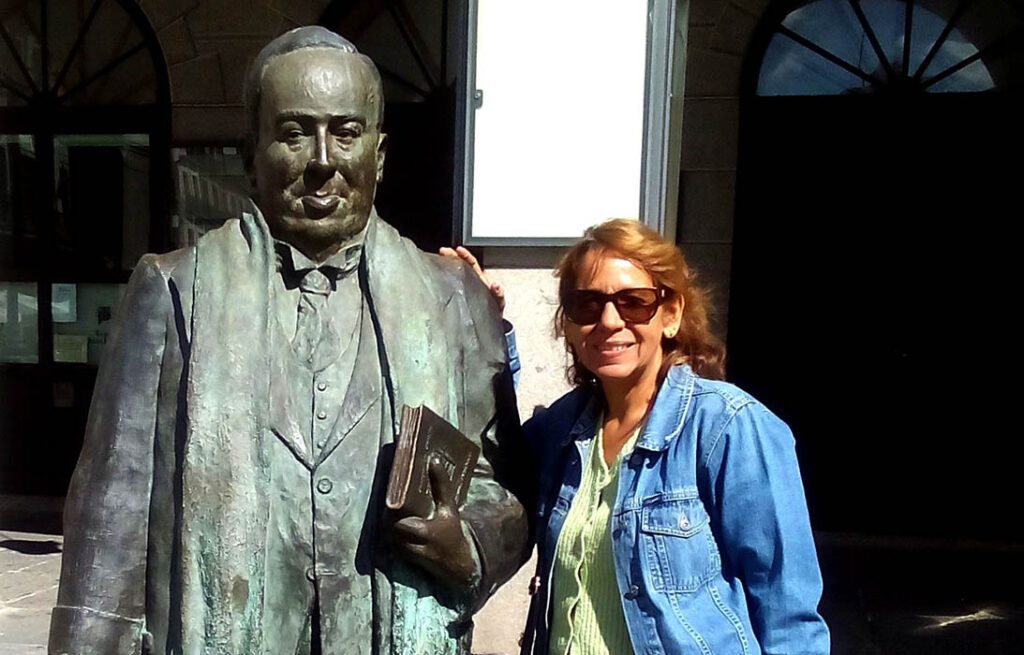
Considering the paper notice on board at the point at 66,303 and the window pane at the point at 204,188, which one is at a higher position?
the window pane at the point at 204,188

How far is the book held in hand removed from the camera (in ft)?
4.95

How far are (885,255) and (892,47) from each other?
1328 mm

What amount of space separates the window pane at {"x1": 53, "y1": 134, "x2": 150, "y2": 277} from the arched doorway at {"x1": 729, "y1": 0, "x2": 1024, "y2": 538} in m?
4.29

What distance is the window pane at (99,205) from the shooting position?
6.95 m

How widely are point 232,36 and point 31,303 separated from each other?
8.81ft

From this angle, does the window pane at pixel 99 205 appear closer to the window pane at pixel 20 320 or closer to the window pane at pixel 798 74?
the window pane at pixel 20 320

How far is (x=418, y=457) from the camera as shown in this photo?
1513 millimetres

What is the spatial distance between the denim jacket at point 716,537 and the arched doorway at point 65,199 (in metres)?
5.72

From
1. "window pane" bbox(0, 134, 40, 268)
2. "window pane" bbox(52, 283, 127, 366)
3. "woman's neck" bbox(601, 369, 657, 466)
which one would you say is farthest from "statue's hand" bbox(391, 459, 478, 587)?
"window pane" bbox(0, 134, 40, 268)

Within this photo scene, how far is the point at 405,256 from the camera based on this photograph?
1727mm

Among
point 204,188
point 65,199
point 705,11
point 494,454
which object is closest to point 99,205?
point 65,199

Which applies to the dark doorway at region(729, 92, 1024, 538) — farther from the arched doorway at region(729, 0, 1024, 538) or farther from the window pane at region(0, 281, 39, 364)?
the window pane at region(0, 281, 39, 364)

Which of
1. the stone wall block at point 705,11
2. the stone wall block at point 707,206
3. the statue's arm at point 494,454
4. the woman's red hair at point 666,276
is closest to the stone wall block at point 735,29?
the stone wall block at point 705,11

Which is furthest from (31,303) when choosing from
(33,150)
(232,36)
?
(232,36)
